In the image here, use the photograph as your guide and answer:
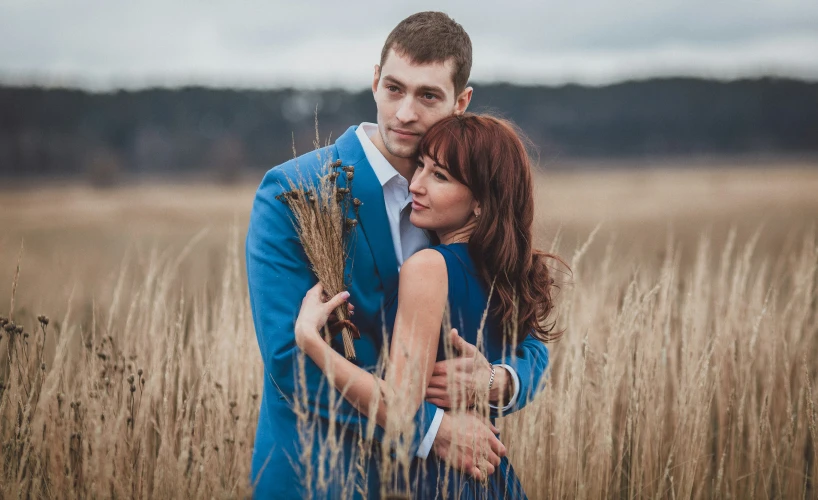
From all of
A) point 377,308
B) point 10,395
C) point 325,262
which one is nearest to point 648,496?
point 377,308

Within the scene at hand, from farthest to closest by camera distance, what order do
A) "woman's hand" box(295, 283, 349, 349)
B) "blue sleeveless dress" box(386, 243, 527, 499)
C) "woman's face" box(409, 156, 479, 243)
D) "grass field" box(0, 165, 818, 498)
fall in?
"grass field" box(0, 165, 818, 498), "woman's face" box(409, 156, 479, 243), "blue sleeveless dress" box(386, 243, 527, 499), "woman's hand" box(295, 283, 349, 349)

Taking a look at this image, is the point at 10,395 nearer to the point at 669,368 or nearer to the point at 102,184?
the point at 669,368

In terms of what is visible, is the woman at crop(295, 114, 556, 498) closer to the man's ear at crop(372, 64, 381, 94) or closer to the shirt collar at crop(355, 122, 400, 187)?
the shirt collar at crop(355, 122, 400, 187)

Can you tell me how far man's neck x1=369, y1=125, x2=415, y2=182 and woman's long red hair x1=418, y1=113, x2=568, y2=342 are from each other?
0.14 m

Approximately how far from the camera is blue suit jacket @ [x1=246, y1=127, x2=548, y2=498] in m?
2.37

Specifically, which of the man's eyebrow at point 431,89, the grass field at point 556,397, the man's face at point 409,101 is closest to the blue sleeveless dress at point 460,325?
the grass field at point 556,397

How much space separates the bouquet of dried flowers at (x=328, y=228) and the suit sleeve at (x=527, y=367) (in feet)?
2.16

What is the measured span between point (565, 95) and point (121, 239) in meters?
41.1

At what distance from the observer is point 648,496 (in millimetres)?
3672

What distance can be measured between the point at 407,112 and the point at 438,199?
1.31ft

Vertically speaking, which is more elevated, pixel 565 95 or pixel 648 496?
pixel 565 95

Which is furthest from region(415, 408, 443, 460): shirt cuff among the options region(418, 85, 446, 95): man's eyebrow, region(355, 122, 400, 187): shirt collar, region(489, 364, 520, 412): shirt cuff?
region(418, 85, 446, 95): man's eyebrow

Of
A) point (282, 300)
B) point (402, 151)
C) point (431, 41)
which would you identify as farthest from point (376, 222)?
point (431, 41)

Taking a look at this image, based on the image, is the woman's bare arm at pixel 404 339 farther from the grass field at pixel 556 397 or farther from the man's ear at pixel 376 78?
the man's ear at pixel 376 78
